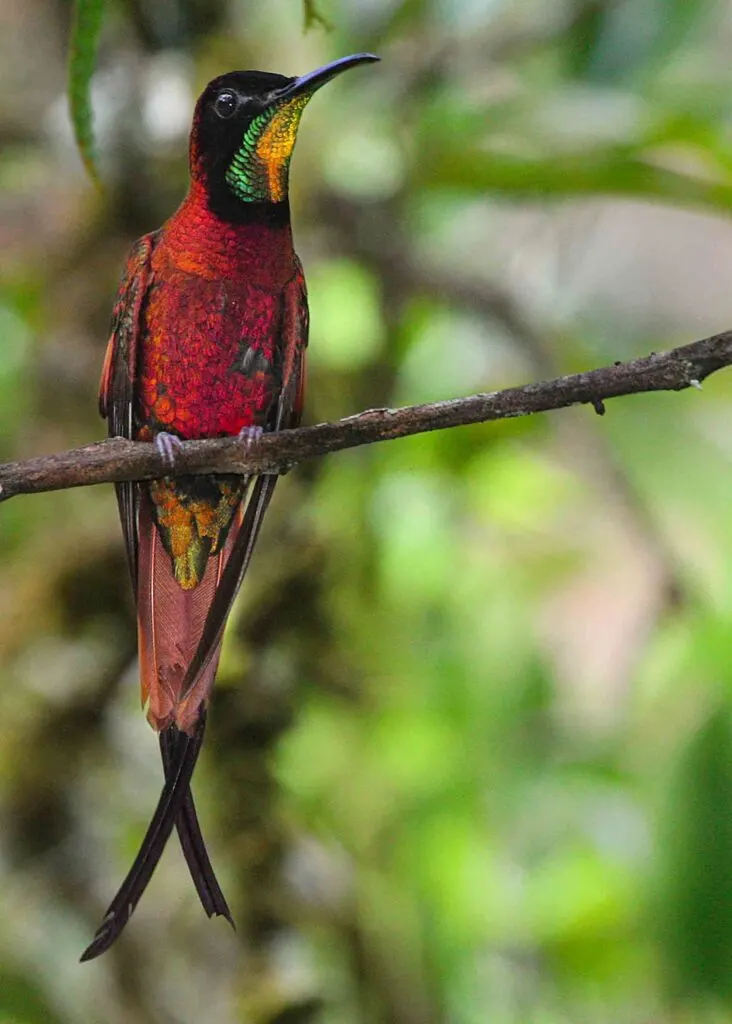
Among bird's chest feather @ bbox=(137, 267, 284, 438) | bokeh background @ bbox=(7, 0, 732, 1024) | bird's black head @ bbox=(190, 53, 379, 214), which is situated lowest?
bokeh background @ bbox=(7, 0, 732, 1024)

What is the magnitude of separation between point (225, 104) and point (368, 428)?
11.7 inches

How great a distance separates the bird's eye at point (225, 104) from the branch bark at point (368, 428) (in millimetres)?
244

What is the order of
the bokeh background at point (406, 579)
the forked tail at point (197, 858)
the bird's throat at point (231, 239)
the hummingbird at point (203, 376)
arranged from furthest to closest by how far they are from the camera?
the bokeh background at point (406, 579) < the bird's throat at point (231, 239) < the hummingbird at point (203, 376) < the forked tail at point (197, 858)

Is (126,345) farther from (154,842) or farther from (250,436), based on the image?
(154,842)

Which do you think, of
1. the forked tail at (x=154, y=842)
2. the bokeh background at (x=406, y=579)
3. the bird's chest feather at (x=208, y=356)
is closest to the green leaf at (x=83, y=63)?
the bird's chest feather at (x=208, y=356)

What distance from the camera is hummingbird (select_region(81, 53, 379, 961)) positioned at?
30.7 inches

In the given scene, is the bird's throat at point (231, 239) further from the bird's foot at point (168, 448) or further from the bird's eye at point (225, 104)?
the bird's foot at point (168, 448)

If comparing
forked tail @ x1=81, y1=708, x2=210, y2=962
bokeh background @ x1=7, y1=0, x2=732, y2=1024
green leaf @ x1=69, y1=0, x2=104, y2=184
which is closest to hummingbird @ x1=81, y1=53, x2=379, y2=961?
forked tail @ x1=81, y1=708, x2=210, y2=962

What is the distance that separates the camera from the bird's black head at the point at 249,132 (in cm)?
84

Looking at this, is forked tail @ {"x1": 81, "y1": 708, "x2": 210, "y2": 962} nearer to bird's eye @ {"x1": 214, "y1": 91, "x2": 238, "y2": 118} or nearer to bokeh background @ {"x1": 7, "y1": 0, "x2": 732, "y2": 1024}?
bird's eye @ {"x1": 214, "y1": 91, "x2": 238, "y2": 118}

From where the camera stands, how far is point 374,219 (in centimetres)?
215

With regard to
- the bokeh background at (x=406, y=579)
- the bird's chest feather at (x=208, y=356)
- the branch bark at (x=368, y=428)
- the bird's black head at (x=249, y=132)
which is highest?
the bird's black head at (x=249, y=132)

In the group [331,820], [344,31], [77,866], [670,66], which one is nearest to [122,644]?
[77,866]

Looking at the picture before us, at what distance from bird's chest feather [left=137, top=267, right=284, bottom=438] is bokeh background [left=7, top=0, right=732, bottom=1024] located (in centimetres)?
47
